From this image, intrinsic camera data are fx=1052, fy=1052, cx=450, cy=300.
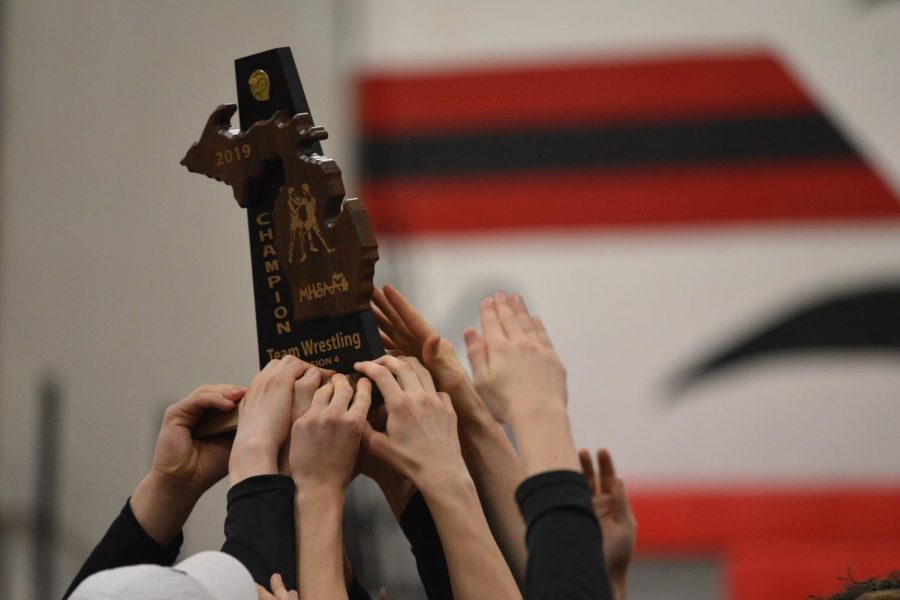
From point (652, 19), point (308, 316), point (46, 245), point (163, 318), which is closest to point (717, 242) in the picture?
point (652, 19)

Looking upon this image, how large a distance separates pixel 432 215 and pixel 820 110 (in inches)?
45.2

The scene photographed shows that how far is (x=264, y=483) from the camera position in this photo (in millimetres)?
906

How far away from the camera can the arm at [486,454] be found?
0.99 meters

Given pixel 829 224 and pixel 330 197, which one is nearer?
pixel 330 197

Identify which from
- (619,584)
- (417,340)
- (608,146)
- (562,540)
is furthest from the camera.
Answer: (608,146)

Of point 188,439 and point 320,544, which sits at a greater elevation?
point 188,439

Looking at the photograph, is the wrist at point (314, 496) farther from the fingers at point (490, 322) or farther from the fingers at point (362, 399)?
the fingers at point (490, 322)

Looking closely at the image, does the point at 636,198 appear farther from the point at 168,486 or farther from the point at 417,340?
the point at 168,486

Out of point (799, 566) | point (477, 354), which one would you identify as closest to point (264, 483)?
point (477, 354)

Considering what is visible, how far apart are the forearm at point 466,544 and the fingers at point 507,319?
0.13 meters

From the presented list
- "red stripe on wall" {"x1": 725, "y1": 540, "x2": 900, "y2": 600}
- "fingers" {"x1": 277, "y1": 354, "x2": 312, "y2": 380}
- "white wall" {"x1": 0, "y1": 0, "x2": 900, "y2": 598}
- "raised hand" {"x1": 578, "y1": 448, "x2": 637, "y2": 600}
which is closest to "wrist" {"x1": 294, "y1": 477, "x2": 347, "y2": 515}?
"fingers" {"x1": 277, "y1": 354, "x2": 312, "y2": 380}

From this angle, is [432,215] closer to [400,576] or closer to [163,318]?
[163,318]

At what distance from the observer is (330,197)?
0.98 m

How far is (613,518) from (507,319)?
1.49 ft
